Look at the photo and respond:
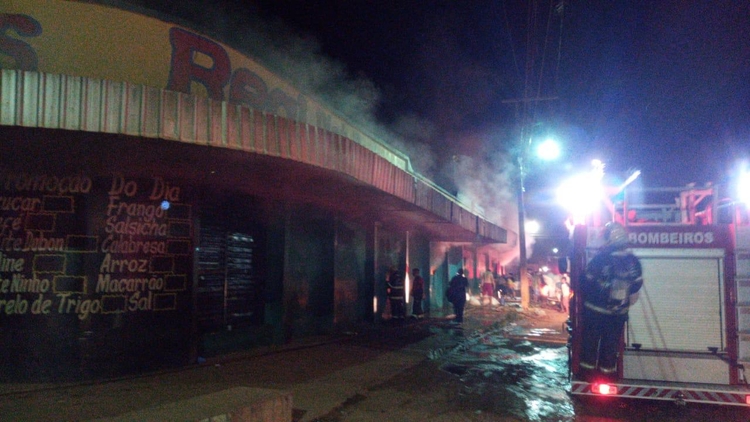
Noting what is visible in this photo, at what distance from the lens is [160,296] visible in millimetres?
7543

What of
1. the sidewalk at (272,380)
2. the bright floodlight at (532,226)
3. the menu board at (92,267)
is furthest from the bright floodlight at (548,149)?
the bright floodlight at (532,226)

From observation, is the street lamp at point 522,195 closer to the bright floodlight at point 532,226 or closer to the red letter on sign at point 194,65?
the red letter on sign at point 194,65

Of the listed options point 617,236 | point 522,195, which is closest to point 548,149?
point 522,195

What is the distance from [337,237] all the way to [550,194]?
30637mm

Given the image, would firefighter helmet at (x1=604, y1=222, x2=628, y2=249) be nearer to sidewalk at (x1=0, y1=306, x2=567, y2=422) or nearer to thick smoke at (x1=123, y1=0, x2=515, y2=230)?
sidewalk at (x1=0, y1=306, x2=567, y2=422)

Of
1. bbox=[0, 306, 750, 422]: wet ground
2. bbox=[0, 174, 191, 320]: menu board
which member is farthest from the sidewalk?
bbox=[0, 174, 191, 320]: menu board

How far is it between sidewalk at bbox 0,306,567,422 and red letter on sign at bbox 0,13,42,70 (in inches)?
147

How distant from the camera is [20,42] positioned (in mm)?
5863

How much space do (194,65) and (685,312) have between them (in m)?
6.87

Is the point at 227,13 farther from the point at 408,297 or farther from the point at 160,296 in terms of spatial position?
Result: the point at 408,297

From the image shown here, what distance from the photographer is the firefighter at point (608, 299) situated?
587cm

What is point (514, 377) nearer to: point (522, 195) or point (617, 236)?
point (617, 236)

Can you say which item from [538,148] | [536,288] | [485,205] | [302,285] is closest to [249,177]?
[302,285]

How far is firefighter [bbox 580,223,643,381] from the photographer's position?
5.87 metres
